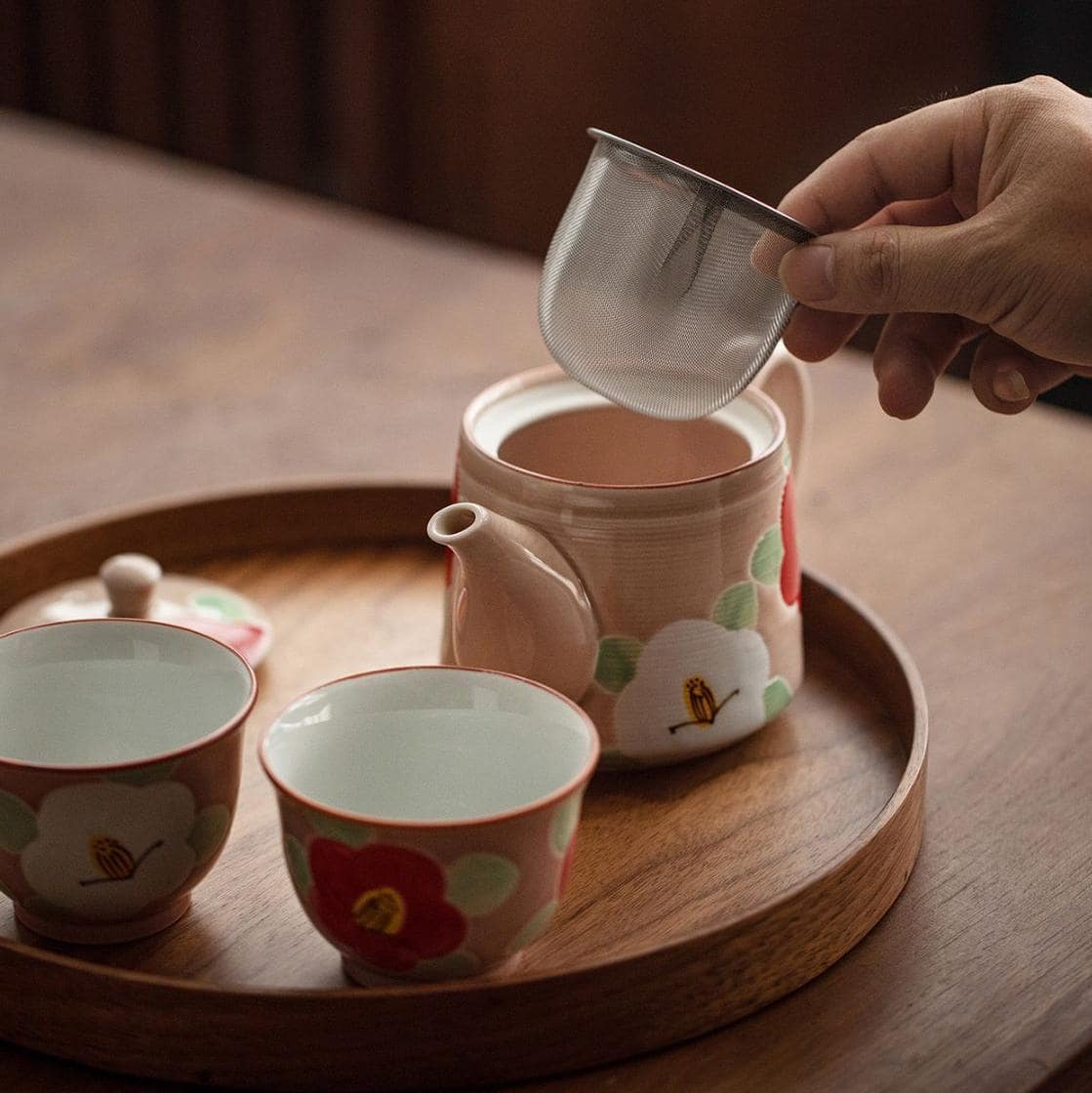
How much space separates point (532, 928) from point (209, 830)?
4.5 inches

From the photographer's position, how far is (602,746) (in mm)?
607

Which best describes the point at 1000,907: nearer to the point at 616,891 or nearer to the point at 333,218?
the point at 616,891

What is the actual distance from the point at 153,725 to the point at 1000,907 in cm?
33

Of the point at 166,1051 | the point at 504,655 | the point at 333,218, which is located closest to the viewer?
the point at 166,1051

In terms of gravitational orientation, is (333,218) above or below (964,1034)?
below

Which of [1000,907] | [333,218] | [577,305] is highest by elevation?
[577,305]

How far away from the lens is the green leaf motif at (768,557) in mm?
617

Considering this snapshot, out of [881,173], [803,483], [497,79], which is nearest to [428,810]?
[881,173]

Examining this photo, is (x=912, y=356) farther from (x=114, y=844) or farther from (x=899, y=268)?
(x=114, y=844)

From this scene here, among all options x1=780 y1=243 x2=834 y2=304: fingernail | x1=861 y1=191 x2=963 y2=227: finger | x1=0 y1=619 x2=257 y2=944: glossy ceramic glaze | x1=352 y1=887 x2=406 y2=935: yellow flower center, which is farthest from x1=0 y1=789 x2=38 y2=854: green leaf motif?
x1=861 y1=191 x2=963 y2=227: finger

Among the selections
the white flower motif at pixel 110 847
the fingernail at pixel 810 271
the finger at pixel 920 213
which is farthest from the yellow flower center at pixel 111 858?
the finger at pixel 920 213

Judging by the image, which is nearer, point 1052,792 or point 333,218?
point 1052,792

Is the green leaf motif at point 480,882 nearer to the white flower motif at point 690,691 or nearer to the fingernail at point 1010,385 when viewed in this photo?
the white flower motif at point 690,691

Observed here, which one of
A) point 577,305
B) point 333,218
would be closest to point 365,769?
point 577,305
